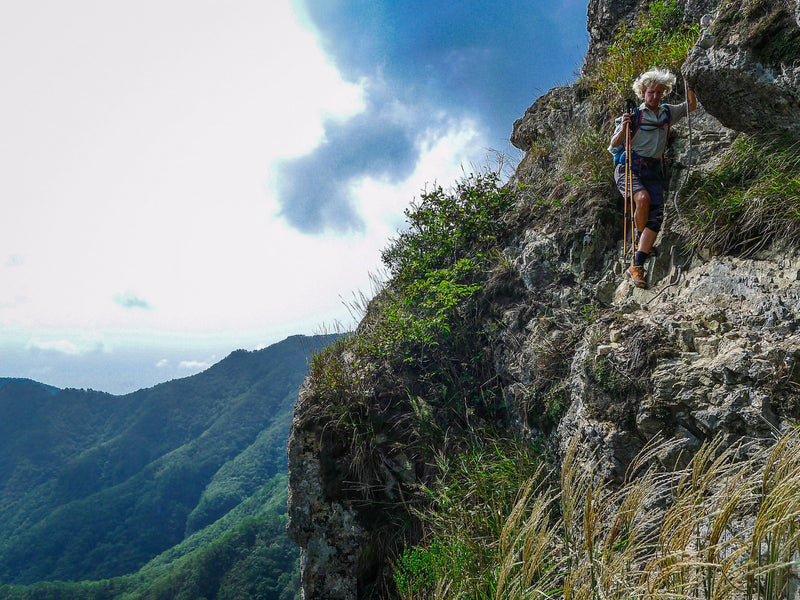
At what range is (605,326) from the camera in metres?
4.18

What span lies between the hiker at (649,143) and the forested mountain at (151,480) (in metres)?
52.7

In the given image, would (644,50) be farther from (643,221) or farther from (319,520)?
(319,520)

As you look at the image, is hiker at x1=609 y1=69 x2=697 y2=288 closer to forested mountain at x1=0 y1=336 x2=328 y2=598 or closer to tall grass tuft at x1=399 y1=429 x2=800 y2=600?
tall grass tuft at x1=399 y1=429 x2=800 y2=600

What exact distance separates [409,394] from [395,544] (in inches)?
75.3

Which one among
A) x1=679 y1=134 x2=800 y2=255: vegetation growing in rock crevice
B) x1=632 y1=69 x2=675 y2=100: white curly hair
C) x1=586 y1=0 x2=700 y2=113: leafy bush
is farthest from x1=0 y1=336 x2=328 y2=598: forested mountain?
x1=679 y1=134 x2=800 y2=255: vegetation growing in rock crevice

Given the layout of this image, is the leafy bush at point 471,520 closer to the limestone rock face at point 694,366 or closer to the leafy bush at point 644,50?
the limestone rock face at point 694,366

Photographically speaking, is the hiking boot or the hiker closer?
the hiking boot

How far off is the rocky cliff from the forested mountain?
49470 millimetres

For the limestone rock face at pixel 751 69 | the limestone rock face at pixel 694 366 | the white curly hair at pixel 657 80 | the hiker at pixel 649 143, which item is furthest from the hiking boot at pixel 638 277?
the white curly hair at pixel 657 80

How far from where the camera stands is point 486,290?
619 centimetres

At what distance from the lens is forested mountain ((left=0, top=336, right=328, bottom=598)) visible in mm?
56622

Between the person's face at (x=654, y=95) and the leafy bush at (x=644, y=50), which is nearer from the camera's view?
the person's face at (x=654, y=95)

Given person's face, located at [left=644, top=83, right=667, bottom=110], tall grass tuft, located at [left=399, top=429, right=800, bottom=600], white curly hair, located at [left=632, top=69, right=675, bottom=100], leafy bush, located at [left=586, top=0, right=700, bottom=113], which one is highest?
leafy bush, located at [left=586, top=0, right=700, bottom=113]

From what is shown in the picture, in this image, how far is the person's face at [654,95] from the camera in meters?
4.59
